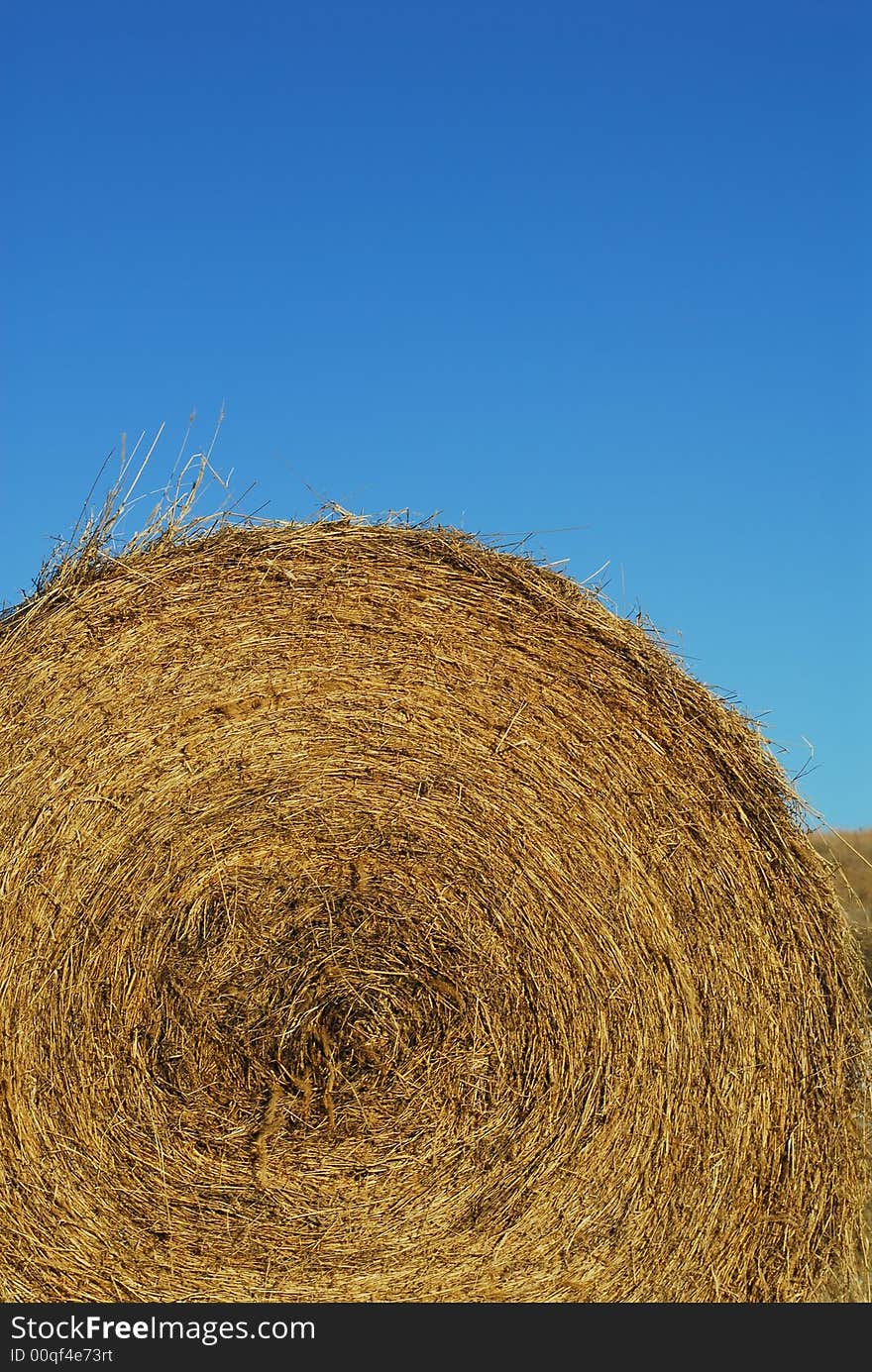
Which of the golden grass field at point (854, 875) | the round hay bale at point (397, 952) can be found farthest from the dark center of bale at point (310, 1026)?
the golden grass field at point (854, 875)

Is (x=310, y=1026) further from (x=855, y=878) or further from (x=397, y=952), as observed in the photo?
(x=855, y=878)

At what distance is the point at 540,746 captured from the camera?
4684 millimetres

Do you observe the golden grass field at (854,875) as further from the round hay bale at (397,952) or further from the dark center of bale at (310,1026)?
the dark center of bale at (310,1026)

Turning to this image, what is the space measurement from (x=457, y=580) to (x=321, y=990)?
1.40 meters

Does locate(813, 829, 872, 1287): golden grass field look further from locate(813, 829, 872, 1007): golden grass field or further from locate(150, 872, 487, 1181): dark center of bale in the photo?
locate(150, 872, 487, 1181): dark center of bale

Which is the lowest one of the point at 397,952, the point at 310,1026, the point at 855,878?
the point at 310,1026

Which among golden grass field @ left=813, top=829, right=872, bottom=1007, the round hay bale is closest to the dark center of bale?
the round hay bale

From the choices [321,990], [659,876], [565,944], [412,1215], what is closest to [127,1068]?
[321,990]

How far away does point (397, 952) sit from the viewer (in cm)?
461

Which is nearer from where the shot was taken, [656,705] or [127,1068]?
[127,1068]

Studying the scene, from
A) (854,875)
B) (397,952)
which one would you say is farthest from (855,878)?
(397,952)

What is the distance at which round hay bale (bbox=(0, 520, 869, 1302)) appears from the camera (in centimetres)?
446

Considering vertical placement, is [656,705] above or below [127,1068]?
above

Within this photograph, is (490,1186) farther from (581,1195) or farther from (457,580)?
(457,580)
